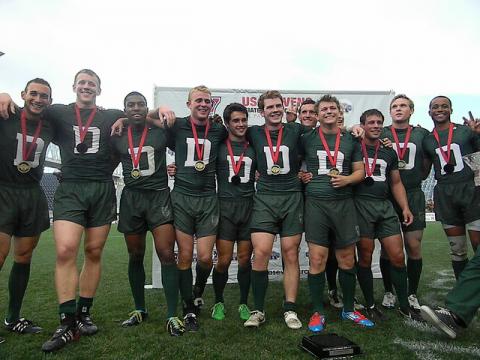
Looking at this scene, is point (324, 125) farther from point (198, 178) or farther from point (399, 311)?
point (399, 311)

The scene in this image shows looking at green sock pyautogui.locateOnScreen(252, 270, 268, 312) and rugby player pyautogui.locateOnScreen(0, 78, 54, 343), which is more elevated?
rugby player pyautogui.locateOnScreen(0, 78, 54, 343)

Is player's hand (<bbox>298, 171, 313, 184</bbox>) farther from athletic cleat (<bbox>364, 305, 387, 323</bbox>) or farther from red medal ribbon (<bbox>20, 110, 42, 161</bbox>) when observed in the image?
red medal ribbon (<bbox>20, 110, 42, 161</bbox>)

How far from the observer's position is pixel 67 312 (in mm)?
3521

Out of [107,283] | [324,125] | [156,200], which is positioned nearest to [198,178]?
[156,200]

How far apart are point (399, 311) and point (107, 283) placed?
13.6 ft

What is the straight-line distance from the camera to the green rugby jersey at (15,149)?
3.71m

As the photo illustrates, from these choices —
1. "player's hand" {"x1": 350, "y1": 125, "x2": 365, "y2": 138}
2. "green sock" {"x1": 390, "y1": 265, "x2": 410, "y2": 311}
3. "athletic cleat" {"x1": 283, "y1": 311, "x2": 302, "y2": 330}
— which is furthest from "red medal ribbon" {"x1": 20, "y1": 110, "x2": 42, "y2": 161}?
"green sock" {"x1": 390, "y1": 265, "x2": 410, "y2": 311}

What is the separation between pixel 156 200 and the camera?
402cm

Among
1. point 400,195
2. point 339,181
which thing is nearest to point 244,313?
point 339,181

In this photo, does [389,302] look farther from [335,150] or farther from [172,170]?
[172,170]

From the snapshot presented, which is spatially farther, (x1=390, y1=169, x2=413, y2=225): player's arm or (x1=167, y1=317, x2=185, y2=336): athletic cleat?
(x1=390, y1=169, x2=413, y2=225): player's arm

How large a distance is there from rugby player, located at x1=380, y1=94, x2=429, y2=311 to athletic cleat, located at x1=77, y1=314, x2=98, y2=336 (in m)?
3.22

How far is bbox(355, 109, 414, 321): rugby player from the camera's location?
434 cm

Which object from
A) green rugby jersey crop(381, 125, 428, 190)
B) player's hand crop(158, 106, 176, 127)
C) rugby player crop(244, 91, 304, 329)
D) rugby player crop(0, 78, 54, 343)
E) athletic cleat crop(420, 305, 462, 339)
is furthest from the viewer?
green rugby jersey crop(381, 125, 428, 190)
